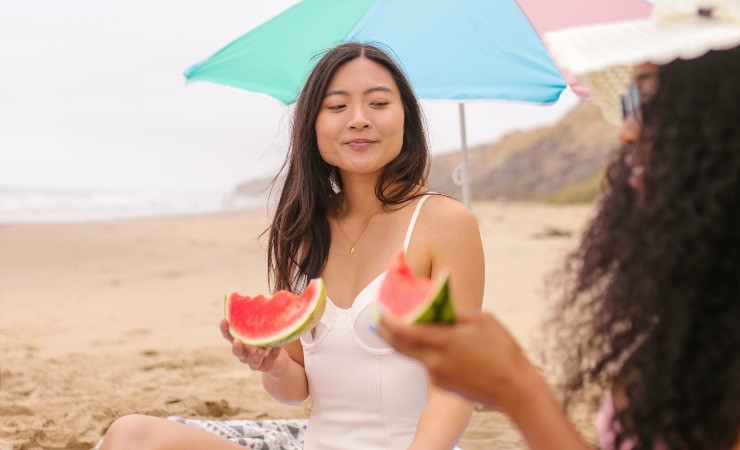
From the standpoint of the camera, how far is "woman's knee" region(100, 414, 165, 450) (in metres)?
2.94

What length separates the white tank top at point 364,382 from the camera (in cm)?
308

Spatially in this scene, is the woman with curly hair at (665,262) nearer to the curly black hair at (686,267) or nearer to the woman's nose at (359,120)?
the curly black hair at (686,267)

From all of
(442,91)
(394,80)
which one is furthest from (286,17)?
(394,80)

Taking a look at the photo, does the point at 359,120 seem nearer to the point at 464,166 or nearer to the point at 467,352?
the point at 467,352

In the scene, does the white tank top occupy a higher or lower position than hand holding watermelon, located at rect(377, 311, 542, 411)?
lower

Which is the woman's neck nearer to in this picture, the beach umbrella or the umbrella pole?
the beach umbrella

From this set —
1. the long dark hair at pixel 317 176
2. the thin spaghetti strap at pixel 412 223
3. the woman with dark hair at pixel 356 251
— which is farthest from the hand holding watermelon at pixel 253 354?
the thin spaghetti strap at pixel 412 223

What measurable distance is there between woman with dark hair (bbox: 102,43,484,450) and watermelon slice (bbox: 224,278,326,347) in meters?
0.10

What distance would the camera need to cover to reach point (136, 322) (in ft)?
30.0

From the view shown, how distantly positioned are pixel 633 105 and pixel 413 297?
0.62m

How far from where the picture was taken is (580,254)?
1878 mm

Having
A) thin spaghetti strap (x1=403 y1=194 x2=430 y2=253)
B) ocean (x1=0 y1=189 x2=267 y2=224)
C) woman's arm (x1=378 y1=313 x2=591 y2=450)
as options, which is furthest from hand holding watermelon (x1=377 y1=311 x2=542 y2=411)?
ocean (x1=0 y1=189 x2=267 y2=224)

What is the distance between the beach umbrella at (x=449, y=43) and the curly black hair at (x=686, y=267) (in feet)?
9.45

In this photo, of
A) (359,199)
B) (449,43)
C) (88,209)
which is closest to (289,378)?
(359,199)
